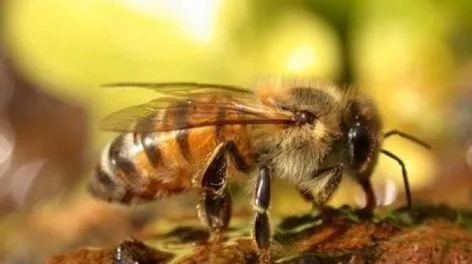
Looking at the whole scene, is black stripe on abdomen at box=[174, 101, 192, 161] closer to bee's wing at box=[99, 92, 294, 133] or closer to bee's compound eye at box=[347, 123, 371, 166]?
bee's wing at box=[99, 92, 294, 133]

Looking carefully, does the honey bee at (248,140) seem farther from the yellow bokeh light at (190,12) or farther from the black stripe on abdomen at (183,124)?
the yellow bokeh light at (190,12)

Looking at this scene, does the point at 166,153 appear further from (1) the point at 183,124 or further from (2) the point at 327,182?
(2) the point at 327,182

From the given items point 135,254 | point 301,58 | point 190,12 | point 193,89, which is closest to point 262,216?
point 135,254

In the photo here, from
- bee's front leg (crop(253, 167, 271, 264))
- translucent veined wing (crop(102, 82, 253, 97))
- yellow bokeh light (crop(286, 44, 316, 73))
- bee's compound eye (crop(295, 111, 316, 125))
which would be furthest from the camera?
yellow bokeh light (crop(286, 44, 316, 73))

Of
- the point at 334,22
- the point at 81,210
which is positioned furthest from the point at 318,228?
the point at 334,22

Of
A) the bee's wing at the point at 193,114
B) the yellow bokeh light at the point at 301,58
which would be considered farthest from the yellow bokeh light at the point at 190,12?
the bee's wing at the point at 193,114

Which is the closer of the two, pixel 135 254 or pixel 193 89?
pixel 135 254

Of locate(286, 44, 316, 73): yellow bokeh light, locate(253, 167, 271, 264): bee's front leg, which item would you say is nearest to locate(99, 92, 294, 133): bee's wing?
locate(253, 167, 271, 264): bee's front leg
